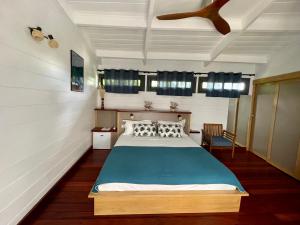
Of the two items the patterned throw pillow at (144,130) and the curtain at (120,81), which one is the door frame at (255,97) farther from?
the curtain at (120,81)

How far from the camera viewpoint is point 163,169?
6.62 feet

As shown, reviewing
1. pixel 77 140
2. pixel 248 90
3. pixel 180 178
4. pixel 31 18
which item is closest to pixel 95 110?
pixel 77 140

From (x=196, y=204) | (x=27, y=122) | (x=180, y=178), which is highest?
(x=27, y=122)

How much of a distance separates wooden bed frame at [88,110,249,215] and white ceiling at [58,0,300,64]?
7.50 feet

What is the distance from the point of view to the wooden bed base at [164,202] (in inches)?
71.5

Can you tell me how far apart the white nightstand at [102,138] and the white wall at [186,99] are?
2.49ft

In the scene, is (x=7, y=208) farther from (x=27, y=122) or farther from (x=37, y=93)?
(x=37, y=93)

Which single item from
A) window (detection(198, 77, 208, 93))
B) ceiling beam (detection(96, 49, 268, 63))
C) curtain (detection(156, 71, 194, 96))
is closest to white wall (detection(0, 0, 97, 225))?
ceiling beam (detection(96, 49, 268, 63))

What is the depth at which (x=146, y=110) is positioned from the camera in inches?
162

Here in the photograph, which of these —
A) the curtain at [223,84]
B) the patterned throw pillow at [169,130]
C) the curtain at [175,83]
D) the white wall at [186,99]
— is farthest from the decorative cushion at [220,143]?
the curtain at [175,83]

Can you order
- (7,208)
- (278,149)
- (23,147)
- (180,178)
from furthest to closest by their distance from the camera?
(278,149) → (180,178) → (23,147) → (7,208)

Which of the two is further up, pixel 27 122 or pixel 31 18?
pixel 31 18

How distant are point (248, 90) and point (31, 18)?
4601 mm

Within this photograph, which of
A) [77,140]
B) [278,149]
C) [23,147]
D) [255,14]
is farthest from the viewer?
[278,149]
